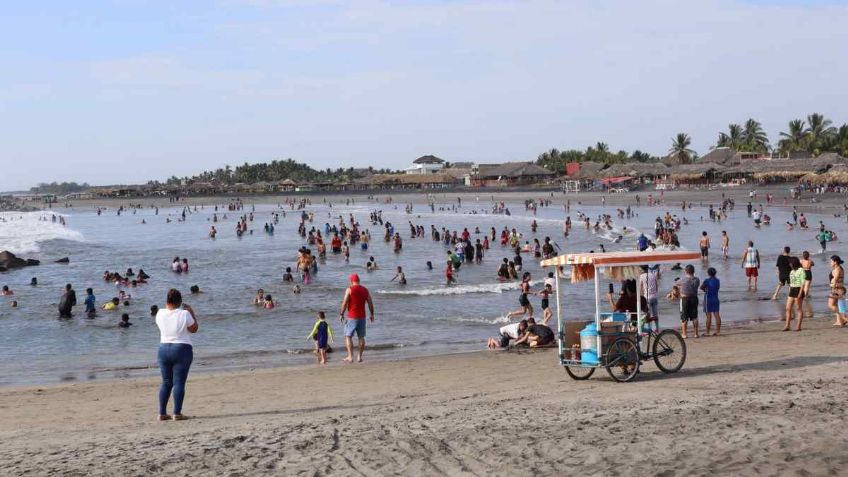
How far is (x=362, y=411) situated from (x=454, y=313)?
11.9 metres

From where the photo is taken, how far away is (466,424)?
7316 millimetres

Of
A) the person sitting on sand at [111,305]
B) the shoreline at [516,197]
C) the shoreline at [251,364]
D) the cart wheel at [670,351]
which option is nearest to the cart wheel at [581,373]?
the cart wheel at [670,351]

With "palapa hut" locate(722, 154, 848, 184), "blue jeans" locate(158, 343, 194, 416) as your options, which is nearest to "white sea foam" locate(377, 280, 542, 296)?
"blue jeans" locate(158, 343, 194, 416)

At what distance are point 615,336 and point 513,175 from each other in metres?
114

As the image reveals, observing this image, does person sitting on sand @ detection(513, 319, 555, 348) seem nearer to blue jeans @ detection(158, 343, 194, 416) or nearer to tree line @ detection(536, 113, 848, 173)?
blue jeans @ detection(158, 343, 194, 416)

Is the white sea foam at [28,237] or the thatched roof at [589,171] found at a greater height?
the thatched roof at [589,171]

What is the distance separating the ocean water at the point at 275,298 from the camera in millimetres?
15586

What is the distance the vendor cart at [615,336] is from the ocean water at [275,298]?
5.14m

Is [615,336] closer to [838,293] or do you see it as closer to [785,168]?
[838,293]

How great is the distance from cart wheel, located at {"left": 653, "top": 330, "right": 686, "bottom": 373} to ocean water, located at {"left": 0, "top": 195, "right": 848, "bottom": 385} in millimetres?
5446

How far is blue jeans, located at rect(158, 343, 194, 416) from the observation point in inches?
312

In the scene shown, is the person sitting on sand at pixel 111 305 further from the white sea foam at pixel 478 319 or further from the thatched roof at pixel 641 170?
the thatched roof at pixel 641 170

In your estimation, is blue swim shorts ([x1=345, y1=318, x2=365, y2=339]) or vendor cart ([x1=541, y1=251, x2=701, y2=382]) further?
blue swim shorts ([x1=345, y1=318, x2=365, y2=339])

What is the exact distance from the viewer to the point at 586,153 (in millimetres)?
138250
